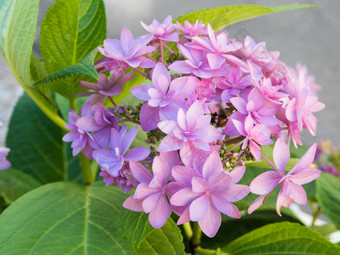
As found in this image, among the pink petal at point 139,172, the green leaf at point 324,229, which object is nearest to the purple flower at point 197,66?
the pink petal at point 139,172

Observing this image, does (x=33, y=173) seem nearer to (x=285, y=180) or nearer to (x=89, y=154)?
(x=89, y=154)

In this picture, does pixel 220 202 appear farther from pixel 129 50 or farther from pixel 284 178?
pixel 129 50

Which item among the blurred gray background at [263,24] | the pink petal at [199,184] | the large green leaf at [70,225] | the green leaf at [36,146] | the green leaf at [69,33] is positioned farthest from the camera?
the green leaf at [36,146]

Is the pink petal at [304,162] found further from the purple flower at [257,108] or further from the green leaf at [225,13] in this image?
the green leaf at [225,13]

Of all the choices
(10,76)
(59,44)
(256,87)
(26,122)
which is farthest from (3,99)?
(256,87)

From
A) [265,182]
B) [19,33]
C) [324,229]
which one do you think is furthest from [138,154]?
[324,229]

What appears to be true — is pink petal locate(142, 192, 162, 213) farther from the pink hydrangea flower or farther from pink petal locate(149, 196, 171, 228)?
the pink hydrangea flower

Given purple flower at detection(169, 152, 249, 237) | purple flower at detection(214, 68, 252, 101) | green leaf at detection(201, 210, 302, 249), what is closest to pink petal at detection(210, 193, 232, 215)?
purple flower at detection(169, 152, 249, 237)
